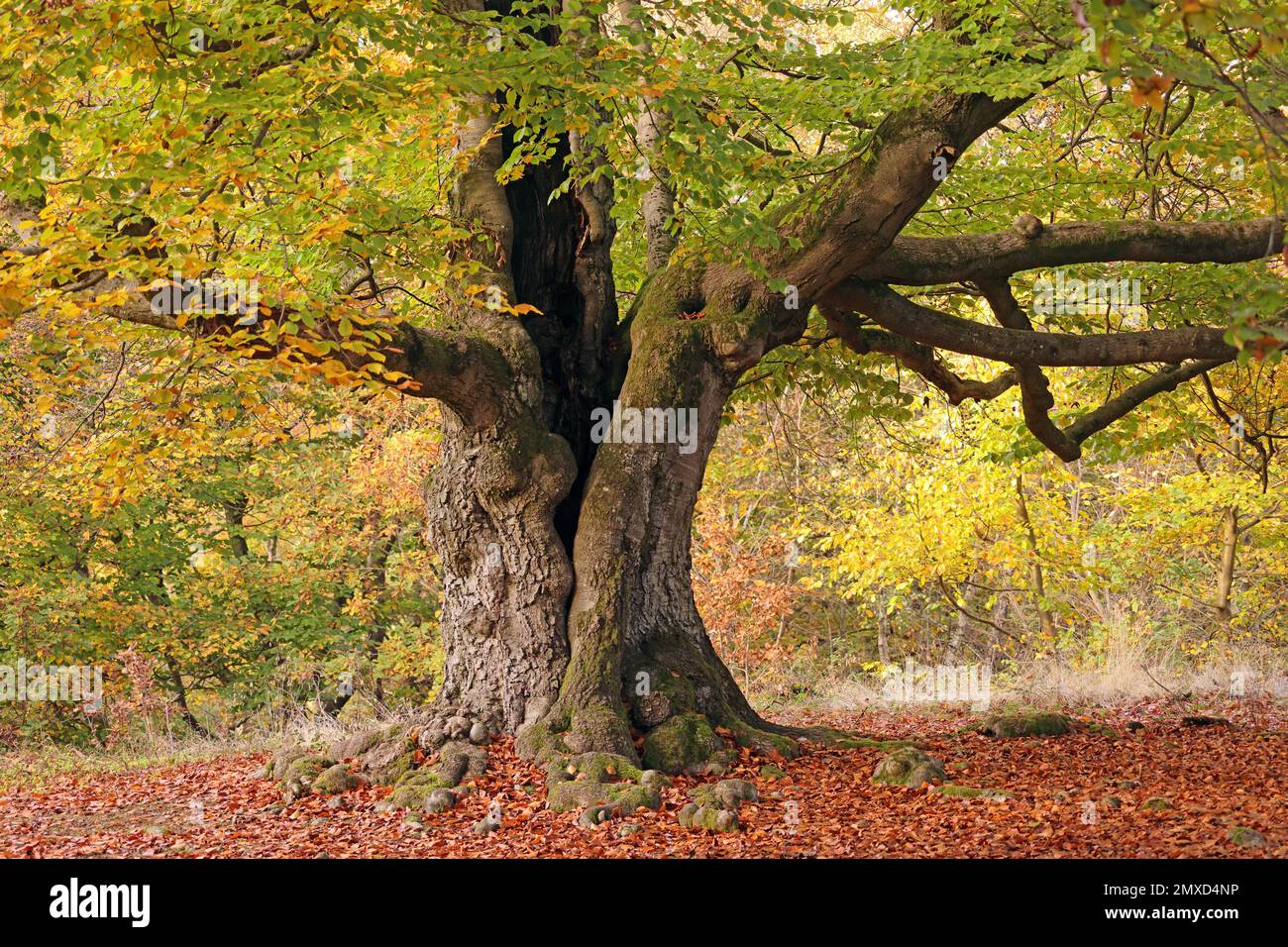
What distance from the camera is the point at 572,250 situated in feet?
29.0

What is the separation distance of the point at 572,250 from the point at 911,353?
286 cm

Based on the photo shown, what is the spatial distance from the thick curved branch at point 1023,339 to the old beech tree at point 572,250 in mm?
22

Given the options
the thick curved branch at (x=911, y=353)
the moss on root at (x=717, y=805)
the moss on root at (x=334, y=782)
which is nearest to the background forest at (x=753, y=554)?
the thick curved branch at (x=911, y=353)

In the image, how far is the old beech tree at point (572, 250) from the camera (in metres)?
6.17

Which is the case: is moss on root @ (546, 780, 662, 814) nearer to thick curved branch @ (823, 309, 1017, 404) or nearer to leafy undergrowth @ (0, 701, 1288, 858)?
leafy undergrowth @ (0, 701, 1288, 858)

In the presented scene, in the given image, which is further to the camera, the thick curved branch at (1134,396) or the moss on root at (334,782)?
the thick curved branch at (1134,396)

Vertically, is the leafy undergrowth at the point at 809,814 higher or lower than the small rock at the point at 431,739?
lower

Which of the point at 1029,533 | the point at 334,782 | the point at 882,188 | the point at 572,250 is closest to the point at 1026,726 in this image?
the point at 882,188

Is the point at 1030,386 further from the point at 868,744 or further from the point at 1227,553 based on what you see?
the point at 1227,553

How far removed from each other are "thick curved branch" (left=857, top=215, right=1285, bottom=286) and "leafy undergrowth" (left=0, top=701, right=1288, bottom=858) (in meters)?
3.38

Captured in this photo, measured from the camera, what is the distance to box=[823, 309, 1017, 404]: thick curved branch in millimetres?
8945

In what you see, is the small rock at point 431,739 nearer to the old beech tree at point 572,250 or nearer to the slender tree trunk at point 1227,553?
the old beech tree at point 572,250
